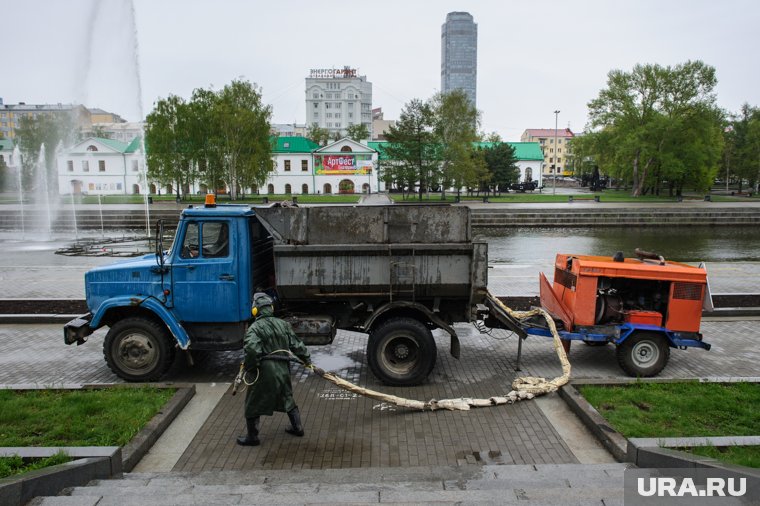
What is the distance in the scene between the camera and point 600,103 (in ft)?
204

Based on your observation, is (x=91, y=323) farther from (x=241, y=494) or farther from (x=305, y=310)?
(x=241, y=494)

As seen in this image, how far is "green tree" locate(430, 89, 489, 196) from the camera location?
49.6m

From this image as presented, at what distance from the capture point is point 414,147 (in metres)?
48.9

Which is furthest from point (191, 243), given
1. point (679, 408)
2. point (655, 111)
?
point (655, 111)

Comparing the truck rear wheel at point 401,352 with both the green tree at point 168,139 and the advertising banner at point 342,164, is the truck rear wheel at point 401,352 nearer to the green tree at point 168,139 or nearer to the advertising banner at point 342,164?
the green tree at point 168,139

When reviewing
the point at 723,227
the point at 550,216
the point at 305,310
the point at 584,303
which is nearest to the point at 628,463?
the point at 584,303

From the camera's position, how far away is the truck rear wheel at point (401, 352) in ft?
26.3

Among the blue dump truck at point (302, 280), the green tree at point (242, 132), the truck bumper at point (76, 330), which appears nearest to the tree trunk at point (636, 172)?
the green tree at point (242, 132)

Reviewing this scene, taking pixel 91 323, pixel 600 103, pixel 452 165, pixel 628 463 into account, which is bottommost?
pixel 628 463

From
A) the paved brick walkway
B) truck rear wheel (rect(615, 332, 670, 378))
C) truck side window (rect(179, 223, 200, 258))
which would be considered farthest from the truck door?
truck rear wheel (rect(615, 332, 670, 378))

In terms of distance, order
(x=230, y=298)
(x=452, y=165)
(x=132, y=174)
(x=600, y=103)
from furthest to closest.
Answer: (x=132, y=174) < (x=600, y=103) < (x=452, y=165) < (x=230, y=298)

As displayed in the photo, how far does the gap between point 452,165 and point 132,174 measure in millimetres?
48698

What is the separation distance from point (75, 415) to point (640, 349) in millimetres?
7979

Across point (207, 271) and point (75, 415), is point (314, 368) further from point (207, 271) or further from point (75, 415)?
point (75, 415)
